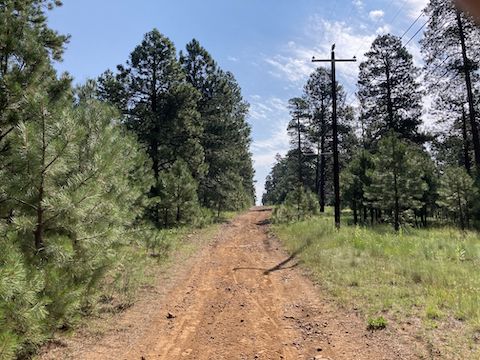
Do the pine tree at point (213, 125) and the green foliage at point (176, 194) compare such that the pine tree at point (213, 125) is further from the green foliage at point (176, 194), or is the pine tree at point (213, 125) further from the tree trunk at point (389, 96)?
the tree trunk at point (389, 96)

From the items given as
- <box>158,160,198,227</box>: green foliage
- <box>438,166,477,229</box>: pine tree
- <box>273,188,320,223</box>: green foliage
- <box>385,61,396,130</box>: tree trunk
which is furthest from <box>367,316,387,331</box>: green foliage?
<box>385,61,396,130</box>: tree trunk

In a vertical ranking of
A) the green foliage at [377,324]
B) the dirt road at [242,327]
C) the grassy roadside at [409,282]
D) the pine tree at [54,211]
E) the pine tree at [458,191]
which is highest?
the pine tree at [458,191]

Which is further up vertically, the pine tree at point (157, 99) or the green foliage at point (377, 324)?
the pine tree at point (157, 99)

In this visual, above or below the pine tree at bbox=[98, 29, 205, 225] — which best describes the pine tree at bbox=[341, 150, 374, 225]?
below

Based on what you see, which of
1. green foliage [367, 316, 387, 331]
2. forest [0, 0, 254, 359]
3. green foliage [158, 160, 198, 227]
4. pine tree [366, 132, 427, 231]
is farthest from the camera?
pine tree [366, 132, 427, 231]

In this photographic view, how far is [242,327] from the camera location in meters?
6.73

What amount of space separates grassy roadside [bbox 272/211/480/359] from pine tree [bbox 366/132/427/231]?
291 inches

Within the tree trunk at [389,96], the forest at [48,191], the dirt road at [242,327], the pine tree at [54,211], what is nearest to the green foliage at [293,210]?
the tree trunk at [389,96]

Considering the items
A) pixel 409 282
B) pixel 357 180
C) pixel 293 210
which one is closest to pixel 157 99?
pixel 293 210

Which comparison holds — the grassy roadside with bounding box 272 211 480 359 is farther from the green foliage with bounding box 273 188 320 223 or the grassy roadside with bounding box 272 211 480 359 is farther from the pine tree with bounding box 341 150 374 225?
the pine tree with bounding box 341 150 374 225

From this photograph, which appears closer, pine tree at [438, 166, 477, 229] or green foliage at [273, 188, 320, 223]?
pine tree at [438, 166, 477, 229]

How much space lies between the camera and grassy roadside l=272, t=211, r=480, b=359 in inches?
225

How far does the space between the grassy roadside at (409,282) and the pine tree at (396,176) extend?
738cm

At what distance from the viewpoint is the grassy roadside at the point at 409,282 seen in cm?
571
